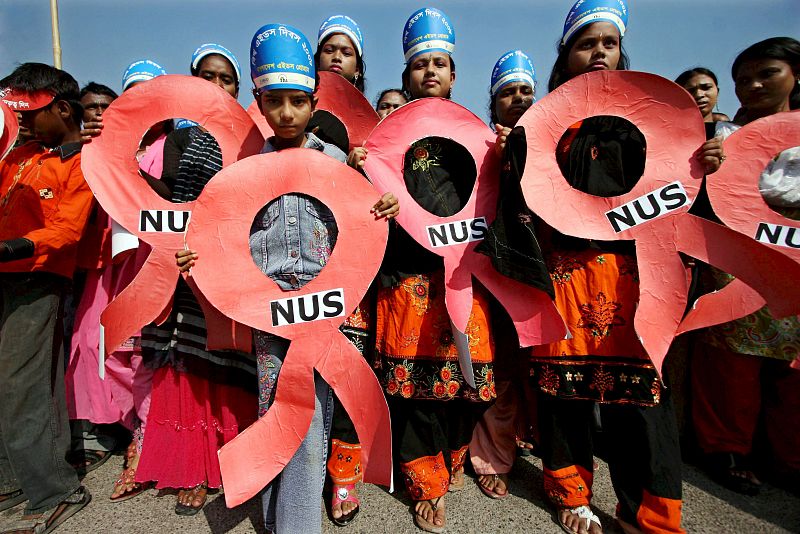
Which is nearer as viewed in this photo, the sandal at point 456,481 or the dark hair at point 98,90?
the sandal at point 456,481

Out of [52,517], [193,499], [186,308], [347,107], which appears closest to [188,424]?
[193,499]

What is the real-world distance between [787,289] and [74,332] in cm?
368

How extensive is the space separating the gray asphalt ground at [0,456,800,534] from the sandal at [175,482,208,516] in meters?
0.03

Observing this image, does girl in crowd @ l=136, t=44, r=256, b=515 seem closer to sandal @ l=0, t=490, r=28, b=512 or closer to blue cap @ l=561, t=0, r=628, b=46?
sandal @ l=0, t=490, r=28, b=512

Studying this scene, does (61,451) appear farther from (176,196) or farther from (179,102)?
(179,102)

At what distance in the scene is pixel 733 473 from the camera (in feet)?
7.78

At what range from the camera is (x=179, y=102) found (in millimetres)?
1928

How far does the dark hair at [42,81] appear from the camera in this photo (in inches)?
81.1

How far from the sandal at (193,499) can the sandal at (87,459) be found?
0.79 meters

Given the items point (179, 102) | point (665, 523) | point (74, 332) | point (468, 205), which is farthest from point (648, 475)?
point (74, 332)

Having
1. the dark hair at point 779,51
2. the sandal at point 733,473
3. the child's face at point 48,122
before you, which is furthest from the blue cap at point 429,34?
the sandal at point 733,473

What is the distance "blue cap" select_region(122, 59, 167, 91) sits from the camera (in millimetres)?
2887

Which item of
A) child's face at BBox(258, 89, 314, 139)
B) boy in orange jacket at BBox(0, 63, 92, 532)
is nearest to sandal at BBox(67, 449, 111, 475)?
boy in orange jacket at BBox(0, 63, 92, 532)

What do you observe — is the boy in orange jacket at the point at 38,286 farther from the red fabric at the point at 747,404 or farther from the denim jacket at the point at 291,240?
the red fabric at the point at 747,404
